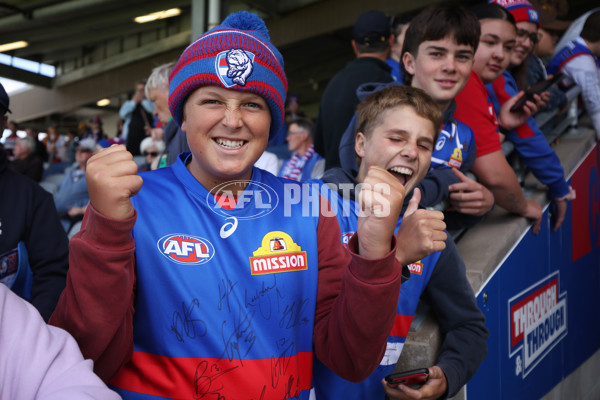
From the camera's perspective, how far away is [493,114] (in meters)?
2.60

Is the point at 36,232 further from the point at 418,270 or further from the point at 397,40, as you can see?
the point at 397,40

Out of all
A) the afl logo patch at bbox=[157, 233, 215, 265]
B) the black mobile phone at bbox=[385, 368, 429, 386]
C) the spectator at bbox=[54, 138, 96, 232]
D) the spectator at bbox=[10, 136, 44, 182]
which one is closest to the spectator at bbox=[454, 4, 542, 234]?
the black mobile phone at bbox=[385, 368, 429, 386]

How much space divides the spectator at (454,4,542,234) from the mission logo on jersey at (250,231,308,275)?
1458 mm

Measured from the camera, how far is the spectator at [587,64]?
4.03 meters

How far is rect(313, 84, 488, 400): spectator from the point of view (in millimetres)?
1794

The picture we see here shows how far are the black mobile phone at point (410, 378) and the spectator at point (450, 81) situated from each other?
0.73 meters

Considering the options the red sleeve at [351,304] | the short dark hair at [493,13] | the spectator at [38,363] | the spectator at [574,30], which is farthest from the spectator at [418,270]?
the spectator at [574,30]

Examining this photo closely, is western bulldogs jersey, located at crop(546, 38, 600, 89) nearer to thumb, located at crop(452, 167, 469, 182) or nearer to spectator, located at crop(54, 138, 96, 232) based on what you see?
thumb, located at crop(452, 167, 469, 182)

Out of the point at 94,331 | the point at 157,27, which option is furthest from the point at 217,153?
the point at 157,27

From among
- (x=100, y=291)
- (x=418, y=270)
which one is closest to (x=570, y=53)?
(x=418, y=270)

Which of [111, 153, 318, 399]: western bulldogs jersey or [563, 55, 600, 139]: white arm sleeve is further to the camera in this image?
[563, 55, 600, 139]: white arm sleeve

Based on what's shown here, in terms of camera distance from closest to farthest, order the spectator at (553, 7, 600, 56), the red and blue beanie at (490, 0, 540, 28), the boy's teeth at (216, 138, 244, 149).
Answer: the boy's teeth at (216, 138, 244, 149) < the red and blue beanie at (490, 0, 540, 28) < the spectator at (553, 7, 600, 56)

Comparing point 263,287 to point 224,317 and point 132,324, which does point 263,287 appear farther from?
point 132,324

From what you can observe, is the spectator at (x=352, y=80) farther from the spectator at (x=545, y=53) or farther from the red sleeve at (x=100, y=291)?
the red sleeve at (x=100, y=291)
